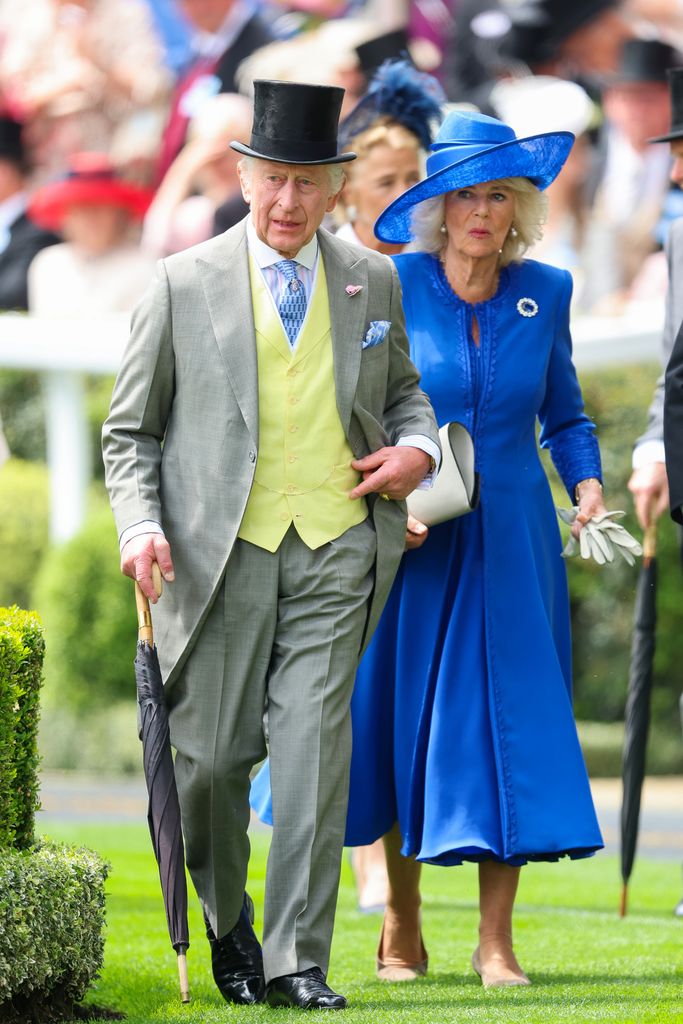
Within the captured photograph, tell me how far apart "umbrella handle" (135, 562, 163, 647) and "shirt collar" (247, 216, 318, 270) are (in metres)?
0.91

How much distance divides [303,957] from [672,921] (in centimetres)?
281

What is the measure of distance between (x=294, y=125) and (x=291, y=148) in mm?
67

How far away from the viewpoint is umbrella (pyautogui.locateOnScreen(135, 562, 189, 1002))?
4.73 metres

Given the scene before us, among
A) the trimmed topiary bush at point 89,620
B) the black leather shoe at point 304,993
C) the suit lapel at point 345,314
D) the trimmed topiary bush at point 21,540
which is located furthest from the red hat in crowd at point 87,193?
the black leather shoe at point 304,993

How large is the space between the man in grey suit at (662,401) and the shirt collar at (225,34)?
12.4 meters

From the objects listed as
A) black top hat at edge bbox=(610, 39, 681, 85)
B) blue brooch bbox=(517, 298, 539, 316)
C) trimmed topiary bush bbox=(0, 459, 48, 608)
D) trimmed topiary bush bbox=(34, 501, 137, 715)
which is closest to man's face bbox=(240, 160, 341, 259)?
blue brooch bbox=(517, 298, 539, 316)

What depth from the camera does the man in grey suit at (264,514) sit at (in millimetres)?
4977

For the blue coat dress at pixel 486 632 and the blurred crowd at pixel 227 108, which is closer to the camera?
the blue coat dress at pixel 486 632

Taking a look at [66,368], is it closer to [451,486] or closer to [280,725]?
[451,486]

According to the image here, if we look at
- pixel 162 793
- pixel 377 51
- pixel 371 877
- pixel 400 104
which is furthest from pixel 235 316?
pixel 377 51

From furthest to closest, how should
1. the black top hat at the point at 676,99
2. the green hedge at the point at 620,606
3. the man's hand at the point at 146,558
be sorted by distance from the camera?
the green hedge at the point at 620,606
the black top hat at the point at 676,99
the man's hand at the point at 146,558

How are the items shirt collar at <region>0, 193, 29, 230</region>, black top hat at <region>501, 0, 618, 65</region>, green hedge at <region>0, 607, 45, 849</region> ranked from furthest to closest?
shirt collar at <region>0, 193, 29, 230</region> → black top hat at <region>501, 0, 618, 65</region> → green hedge at <region>0, 607, 45, 849</region>

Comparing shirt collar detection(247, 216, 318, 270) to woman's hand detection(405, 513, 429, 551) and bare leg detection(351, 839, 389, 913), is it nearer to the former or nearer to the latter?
woman's hand detection(405, 513, 429, 551)

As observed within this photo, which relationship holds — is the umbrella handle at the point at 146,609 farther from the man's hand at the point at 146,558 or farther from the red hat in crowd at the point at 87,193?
the red hat in crowd at the point at 87,193
